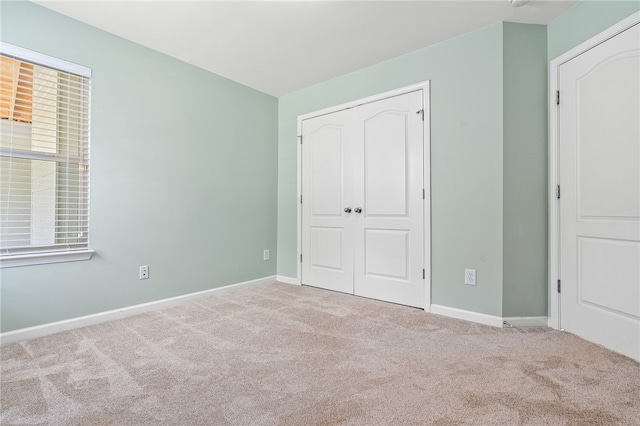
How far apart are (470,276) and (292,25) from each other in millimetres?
2531

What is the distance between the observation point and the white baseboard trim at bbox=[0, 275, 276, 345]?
209 centimetres

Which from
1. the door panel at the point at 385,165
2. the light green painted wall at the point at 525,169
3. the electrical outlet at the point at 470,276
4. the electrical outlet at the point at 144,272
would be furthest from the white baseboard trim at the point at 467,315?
the electrical outlet at the point at 144,272

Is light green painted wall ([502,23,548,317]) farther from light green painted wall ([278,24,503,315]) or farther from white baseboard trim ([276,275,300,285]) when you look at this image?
white baseboard trim ([276,275,300,285])

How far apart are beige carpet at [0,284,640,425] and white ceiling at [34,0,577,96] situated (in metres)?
2.41

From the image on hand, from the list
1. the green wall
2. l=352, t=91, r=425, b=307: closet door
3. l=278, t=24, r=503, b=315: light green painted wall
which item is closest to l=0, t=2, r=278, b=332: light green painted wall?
the green wall

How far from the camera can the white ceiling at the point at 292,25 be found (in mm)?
2209

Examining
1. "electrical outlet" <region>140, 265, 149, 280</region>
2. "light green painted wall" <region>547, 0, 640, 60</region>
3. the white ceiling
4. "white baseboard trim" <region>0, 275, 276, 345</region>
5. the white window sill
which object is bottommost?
"white baseboard trim" <region>0, 275, 276, 345</region>

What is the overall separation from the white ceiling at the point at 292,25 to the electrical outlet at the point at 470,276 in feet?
6.57

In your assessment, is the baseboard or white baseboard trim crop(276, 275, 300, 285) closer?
the baseboard

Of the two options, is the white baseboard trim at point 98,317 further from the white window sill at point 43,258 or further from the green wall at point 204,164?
the white window sill at point 43,258

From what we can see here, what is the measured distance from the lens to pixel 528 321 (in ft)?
7.86

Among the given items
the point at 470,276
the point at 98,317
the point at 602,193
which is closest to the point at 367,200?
the point at 470,276

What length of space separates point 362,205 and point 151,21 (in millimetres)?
2445

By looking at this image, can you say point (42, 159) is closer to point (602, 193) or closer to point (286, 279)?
point (286, 279)
